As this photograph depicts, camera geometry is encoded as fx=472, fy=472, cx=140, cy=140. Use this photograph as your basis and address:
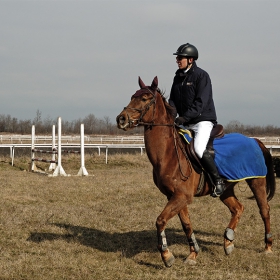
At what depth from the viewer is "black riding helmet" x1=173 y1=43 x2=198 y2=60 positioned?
6875 mm

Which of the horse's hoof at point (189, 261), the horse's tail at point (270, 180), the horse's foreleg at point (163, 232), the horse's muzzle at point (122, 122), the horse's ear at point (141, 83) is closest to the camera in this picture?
the horse's muzzle at point (122, 122)

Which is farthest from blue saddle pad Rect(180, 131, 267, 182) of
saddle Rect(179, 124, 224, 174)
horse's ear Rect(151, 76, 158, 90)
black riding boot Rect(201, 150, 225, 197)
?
horse's ear Rect(151, 76, 158, 90)

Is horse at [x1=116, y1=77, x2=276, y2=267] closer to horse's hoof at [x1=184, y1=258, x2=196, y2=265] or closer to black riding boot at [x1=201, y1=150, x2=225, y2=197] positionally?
horse's hoof at [x1=184, y1=258, x2=196, y2=265]

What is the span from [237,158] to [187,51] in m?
1.84

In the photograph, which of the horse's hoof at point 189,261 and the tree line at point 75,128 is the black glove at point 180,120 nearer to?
the horse's hoof at point 189,261

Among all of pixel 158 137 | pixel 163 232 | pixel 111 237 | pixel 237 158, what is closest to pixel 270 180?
pixel 237 158

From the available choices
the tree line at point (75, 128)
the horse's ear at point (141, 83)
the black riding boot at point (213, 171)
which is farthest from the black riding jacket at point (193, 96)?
the tree line at point (75, 128)

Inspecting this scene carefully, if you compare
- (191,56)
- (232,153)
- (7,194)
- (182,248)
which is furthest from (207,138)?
(7,194)

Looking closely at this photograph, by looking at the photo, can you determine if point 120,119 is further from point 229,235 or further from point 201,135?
point 229,235

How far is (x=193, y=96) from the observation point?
693 cm

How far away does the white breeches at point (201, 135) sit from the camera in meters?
6.80

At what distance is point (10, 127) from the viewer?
281 feet

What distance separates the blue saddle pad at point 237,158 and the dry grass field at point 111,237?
48.9 inches

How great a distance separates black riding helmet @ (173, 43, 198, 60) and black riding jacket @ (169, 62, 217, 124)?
17 centimetres
